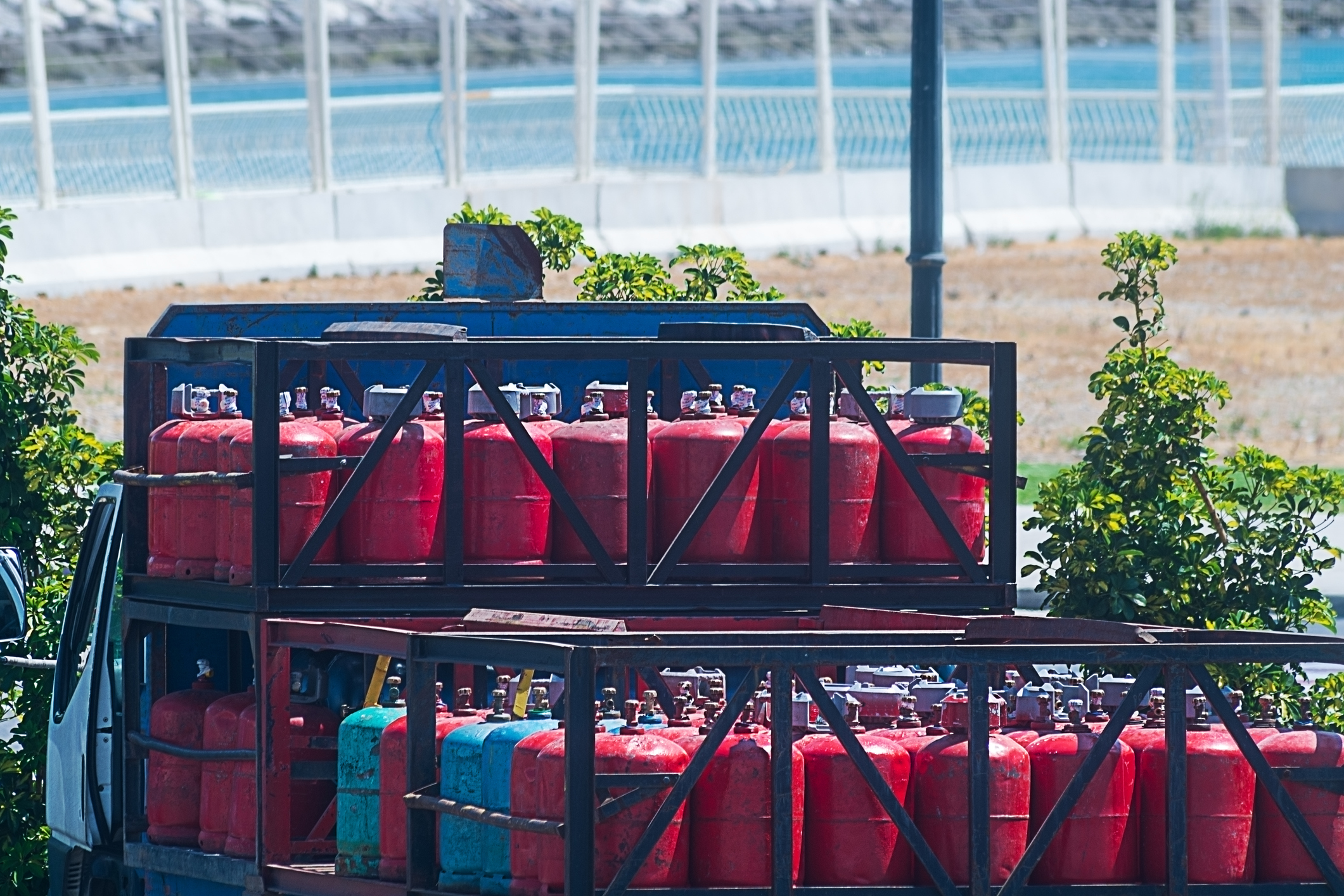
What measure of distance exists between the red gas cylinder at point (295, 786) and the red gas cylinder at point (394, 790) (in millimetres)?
758

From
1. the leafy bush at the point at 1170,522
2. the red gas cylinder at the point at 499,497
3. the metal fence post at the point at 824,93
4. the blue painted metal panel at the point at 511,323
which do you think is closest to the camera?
the red gas cylinder at the point at 499,497

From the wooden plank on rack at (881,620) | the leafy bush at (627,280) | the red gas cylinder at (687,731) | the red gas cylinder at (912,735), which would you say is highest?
the leafy bush at (627,280)

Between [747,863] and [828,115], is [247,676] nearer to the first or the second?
[747,863]

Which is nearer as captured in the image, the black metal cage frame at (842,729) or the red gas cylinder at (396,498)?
the black metal cage frame at (842,729)

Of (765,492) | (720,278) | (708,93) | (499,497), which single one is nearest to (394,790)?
(499,497)

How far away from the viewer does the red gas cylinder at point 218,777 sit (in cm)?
880

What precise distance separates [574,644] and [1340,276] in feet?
103

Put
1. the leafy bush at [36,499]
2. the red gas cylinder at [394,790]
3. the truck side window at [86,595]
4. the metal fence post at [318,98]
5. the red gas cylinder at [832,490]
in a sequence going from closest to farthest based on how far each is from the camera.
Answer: the red gas cylinder at [394,790] → the red gas cylinder at [832,490] → the truck side window at [86,595] → the leafy bush at [36,499] → the metal fence post at [318,98]

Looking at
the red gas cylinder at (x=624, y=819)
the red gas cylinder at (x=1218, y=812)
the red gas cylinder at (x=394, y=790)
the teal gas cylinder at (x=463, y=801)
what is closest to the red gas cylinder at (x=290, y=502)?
the red gas cylinder at (x=394, y=790)

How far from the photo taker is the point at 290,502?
8586 millimetres

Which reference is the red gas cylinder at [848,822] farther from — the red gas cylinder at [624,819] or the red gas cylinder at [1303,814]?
the red gas cylinder at [1303,814]

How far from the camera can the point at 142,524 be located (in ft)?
30.8

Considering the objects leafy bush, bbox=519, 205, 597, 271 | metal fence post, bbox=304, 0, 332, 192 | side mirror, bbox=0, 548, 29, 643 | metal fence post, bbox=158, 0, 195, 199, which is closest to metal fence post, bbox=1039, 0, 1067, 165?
metal fence post, bbox=304, 0, 332, 192

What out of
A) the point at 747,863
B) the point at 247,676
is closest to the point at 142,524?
the point at 247,676
